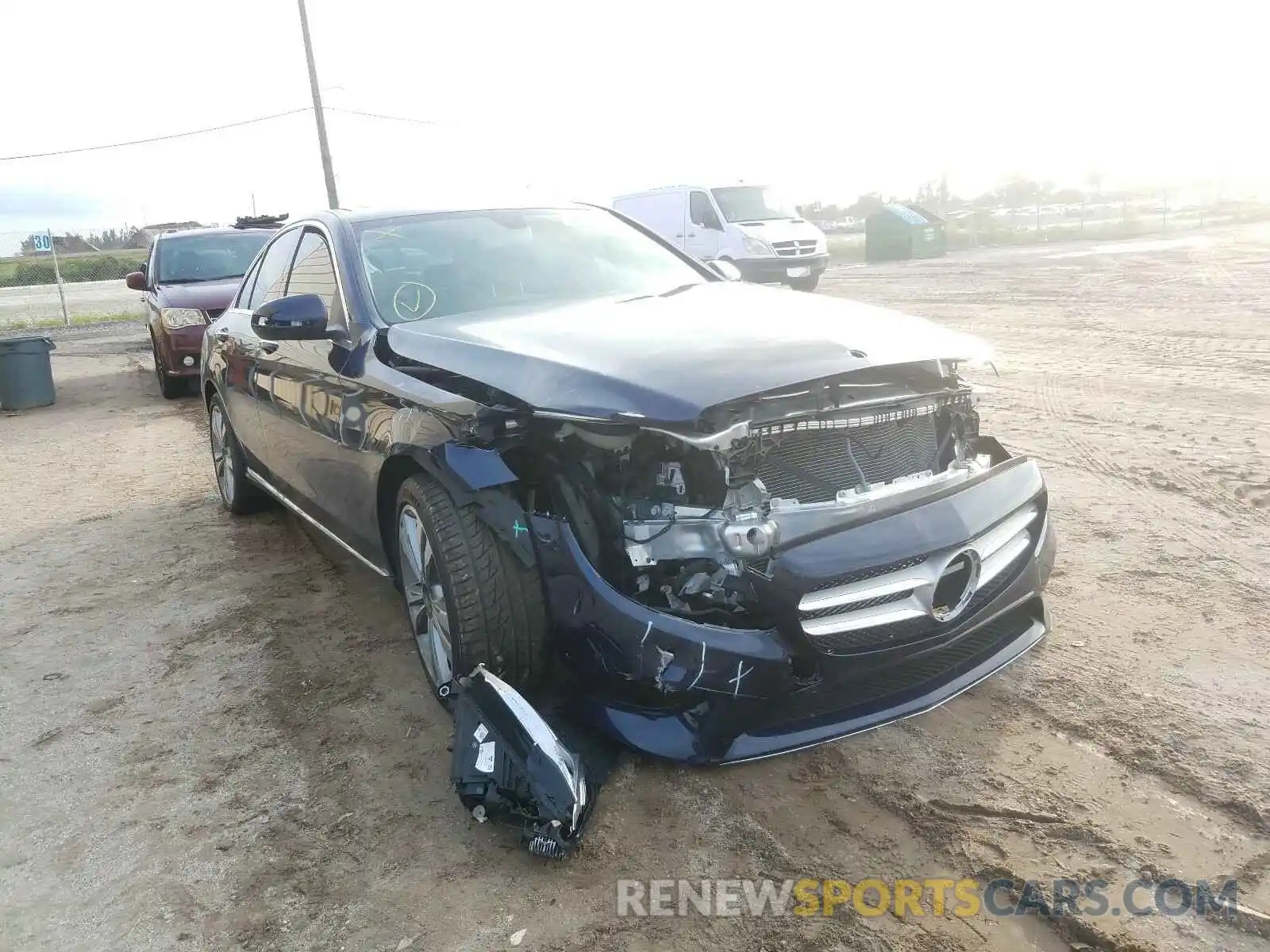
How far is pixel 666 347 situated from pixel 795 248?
15376 millimetres

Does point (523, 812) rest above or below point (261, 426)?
below

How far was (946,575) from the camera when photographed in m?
2.84

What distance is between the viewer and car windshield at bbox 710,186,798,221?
1805 centimetres

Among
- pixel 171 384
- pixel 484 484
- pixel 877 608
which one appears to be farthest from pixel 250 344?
pixel 171 384

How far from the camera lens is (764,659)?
2.62 meters

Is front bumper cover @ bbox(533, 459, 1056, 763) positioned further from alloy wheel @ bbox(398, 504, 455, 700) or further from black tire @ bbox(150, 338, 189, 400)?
black tire @ bbox(150, 338, 189, 400)

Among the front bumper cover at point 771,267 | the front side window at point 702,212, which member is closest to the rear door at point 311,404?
the front bumper cover at point 771,267

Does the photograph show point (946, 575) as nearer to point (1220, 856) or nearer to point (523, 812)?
point (1220, 856)

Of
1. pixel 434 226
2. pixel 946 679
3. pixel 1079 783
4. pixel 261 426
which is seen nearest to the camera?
pixel 1079 783

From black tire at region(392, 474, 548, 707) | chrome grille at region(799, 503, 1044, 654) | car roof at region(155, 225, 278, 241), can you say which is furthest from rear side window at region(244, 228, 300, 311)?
car roof at region(155, 225, 278, 241)

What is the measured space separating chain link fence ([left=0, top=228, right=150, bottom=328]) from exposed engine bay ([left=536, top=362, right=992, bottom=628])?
21630 millimetres

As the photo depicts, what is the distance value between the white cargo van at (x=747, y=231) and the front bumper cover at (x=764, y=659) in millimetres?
14755

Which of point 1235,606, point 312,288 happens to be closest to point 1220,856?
point 1235,606

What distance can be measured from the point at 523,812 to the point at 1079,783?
5.02ft
